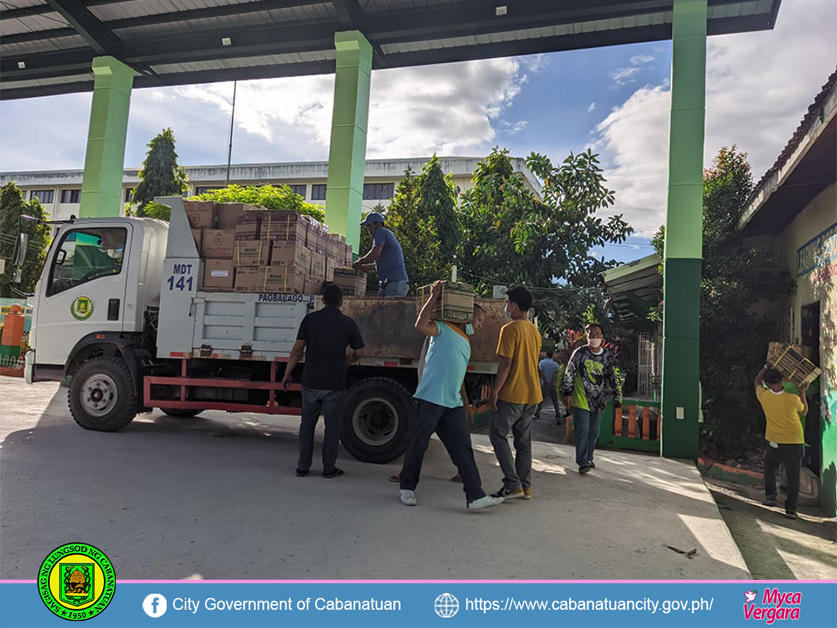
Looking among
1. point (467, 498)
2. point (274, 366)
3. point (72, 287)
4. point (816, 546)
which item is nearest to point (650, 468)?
point (816, 546)

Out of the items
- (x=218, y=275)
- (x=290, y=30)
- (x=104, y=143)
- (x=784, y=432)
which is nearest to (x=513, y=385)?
(x=784, y=432)

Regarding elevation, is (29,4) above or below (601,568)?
above

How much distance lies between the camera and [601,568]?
347cm

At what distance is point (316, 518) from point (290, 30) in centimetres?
1007

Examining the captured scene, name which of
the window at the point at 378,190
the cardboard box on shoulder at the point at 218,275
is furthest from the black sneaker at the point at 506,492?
the window at the point at 378,190

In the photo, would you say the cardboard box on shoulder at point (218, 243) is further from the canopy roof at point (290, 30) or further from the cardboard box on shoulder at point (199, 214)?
the canopy roof at point (290, 30)

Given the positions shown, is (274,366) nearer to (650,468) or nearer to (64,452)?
(64,452)

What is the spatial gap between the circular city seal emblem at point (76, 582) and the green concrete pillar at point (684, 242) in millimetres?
7340

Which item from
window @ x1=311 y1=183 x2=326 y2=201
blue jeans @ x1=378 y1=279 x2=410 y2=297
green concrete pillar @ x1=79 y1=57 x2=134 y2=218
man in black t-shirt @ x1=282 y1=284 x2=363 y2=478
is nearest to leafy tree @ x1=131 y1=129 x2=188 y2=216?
window @ x1=311 y1=183 x2=326 y2=201

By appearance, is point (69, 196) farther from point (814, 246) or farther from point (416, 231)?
point (814, 246)

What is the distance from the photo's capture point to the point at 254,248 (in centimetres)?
649

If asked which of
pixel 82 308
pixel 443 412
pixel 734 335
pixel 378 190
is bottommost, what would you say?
pixel 443 412

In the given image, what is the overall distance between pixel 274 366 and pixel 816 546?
5742mm

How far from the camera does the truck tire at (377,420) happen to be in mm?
5977
